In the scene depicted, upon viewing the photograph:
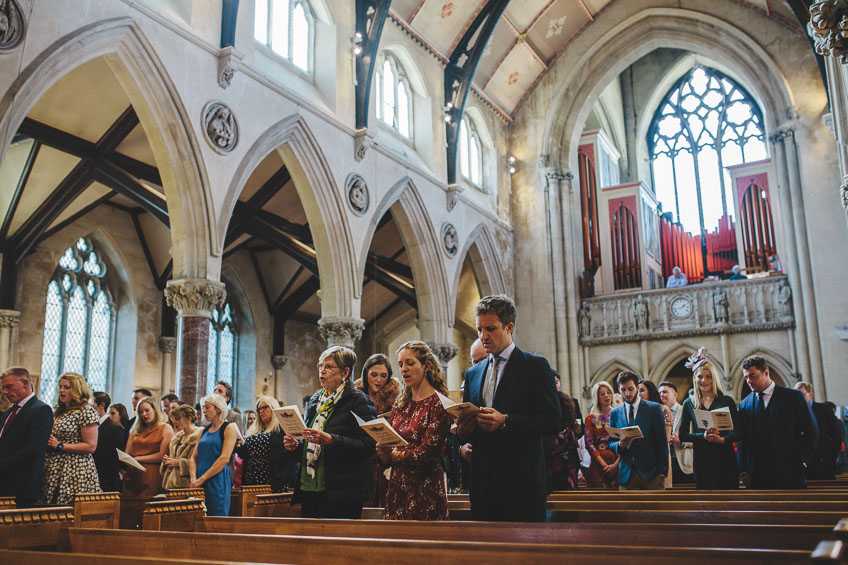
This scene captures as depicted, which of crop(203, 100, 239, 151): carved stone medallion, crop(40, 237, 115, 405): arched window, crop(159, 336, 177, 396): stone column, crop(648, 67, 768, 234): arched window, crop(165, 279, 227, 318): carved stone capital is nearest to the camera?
crop(165, 279, 227, 318): carved stone capital

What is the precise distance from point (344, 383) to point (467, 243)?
11.8 meters

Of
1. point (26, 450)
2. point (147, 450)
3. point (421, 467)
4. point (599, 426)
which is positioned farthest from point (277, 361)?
point (421, 467)

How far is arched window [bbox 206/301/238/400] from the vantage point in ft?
54.2

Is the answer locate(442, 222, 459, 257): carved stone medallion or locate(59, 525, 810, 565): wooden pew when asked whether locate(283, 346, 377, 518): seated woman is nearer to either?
locate(59, 525, 810, 565): wooden pew

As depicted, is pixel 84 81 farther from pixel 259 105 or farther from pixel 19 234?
pixel 19 234

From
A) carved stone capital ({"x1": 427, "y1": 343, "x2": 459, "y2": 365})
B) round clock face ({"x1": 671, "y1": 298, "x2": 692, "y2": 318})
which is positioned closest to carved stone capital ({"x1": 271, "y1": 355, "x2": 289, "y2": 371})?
carved stone capital ({"x1": 427, "y1": 343, "x2": 459, "y2": 365})

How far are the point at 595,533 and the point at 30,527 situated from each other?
7.24ft

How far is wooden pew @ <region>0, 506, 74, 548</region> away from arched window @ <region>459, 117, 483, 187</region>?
13.6 meters

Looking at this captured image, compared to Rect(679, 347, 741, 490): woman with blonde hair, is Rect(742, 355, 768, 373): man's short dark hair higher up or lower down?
higher up

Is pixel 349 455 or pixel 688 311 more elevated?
pixel 688 311

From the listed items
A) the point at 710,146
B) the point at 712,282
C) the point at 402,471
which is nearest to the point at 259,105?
the point at 402,471

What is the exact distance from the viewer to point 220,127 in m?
9.86

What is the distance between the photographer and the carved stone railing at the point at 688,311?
15.1 metres

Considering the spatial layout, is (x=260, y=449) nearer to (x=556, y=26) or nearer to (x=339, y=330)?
(x=339, y=330)
